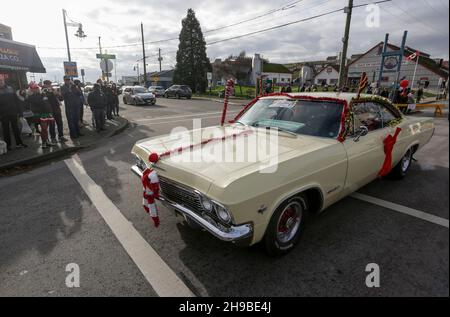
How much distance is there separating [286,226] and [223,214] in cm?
86

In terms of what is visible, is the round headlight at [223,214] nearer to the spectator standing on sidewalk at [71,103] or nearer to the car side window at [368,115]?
the car side window at [368,115]

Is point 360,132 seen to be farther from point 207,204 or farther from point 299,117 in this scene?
point 207,204

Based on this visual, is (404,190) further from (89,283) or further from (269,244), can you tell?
(89,283)

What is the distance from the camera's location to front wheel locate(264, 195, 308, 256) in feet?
8.52

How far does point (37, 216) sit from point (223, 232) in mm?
2974

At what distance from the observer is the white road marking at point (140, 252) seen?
7.94 feet

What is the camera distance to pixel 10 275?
103 inches

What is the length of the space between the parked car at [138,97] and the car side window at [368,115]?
1934 centimetres

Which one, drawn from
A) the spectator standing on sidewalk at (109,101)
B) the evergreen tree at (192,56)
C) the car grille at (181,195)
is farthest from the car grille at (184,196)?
the evergreen tree at (192,56)

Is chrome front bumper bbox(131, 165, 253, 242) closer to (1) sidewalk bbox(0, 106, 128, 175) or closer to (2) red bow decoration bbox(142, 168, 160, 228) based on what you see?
(2) red bow decoration bbox(142, 168, 160, 228)

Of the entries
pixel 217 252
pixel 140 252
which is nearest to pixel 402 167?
pixel 217 252

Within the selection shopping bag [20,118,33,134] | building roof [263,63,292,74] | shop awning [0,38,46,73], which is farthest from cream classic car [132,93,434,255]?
building roof [263,63,292,74]

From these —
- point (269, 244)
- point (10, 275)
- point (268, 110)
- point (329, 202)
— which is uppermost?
point (268, 110)
